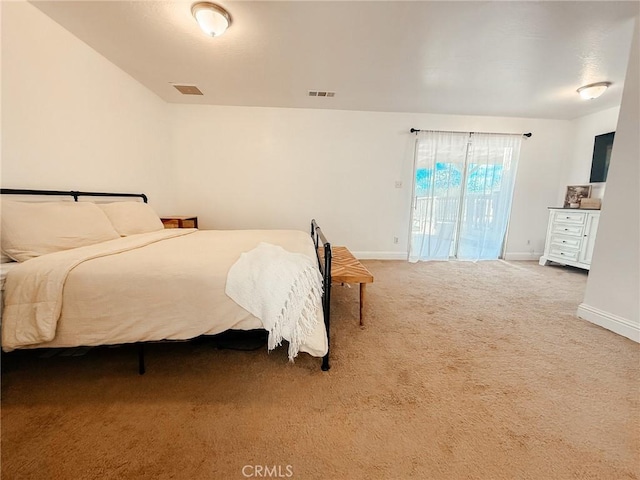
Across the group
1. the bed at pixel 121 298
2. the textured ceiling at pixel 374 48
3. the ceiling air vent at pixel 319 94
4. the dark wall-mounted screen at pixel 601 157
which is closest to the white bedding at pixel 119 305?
the bed at pixel 121 298

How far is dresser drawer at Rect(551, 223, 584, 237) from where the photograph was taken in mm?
3752

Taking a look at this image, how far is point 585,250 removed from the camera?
12.1 feet

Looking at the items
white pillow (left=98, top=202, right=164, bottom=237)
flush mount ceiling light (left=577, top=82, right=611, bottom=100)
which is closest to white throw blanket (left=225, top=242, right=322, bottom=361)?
white pillow (left=98, top=202, right=164, bottom=237)

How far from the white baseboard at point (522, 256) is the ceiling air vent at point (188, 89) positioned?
5.71 metres

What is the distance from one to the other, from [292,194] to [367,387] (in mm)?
3335

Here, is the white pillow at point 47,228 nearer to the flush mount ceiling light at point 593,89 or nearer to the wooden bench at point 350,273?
the wooden bench at point 350,273

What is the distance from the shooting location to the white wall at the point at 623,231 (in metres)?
2.01

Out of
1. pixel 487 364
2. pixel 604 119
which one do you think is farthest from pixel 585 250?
pixel 487 364

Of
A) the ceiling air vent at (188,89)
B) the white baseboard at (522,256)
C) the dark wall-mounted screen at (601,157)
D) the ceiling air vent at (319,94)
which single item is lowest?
the white baseboard at (522,256)

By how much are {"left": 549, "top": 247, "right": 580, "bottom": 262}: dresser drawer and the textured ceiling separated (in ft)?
7.09

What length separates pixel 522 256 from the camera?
467cm

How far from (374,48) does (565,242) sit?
4073 mm

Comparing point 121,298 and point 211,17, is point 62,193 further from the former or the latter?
point 211,17

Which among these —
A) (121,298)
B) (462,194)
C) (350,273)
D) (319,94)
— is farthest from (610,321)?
(319,94)
